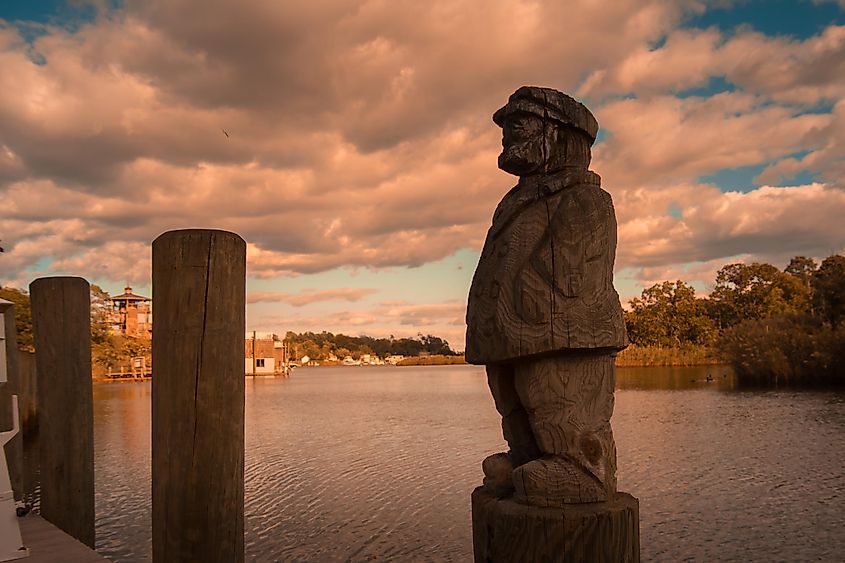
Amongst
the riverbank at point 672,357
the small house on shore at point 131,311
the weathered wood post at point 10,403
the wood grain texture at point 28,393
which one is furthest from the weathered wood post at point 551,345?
the small house on shore at point 131,311

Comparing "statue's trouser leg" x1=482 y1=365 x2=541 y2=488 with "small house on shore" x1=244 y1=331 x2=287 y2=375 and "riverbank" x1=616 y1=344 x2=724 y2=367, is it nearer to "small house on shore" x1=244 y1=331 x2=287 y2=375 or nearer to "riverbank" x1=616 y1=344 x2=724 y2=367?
"riverbank" x1=616 y1=344 x2=724 y2=367

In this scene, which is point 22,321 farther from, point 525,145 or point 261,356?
point 261,356

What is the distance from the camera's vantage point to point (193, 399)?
10.8ft

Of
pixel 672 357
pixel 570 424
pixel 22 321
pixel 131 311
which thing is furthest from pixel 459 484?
pixel 131 311

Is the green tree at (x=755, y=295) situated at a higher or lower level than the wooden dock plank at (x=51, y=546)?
higher

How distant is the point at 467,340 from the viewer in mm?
3465

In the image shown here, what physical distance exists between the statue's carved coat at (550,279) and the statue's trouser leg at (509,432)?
15cm

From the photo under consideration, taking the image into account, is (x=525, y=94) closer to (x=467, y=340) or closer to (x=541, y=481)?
(x=467, y=340)

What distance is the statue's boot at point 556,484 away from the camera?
317 cm

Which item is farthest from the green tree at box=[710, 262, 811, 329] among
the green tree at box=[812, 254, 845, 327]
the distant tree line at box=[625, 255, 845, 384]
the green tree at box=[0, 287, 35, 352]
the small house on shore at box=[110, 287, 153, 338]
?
the small house on shore at box=[110, 287, 153, 338]

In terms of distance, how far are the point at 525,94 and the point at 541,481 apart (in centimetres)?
182

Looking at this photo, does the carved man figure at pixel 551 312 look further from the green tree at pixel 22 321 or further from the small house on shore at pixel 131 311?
the small house on shore at pixel 131 311

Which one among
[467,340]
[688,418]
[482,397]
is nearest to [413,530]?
[467,340]

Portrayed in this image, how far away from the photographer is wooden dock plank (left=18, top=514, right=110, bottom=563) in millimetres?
4730
